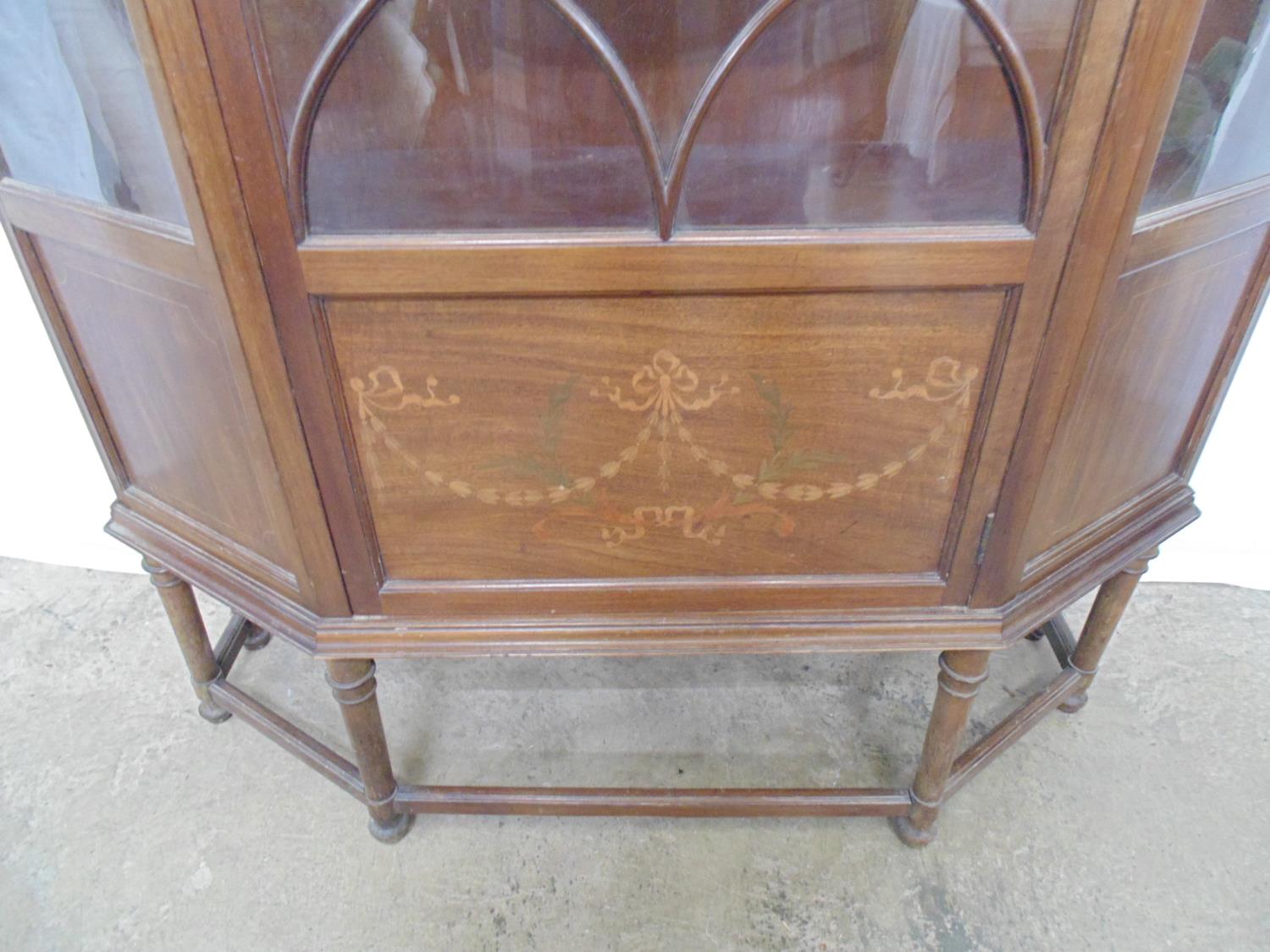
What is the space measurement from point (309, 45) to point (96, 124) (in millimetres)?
270

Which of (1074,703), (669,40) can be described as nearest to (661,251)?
(669,40)

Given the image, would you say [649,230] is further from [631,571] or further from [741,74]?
[631,571]

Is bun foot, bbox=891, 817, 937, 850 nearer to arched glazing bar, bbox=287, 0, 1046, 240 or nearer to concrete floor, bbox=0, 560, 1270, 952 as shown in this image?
concrete floor, bbox=0, 560, 1270, 952

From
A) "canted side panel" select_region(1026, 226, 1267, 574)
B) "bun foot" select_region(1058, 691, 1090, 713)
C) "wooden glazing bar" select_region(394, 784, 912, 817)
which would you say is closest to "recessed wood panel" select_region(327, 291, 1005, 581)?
"canted side panel" select_region(1026, 226, 1267, 574)

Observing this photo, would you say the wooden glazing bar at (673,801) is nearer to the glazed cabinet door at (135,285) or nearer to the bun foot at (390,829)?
the bun foot at (390,829)

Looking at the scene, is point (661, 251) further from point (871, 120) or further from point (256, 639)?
point (256, 639)

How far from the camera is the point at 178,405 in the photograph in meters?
0.88

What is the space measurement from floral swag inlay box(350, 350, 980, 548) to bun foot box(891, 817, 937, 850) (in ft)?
1.78

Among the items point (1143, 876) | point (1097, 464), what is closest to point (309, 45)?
point (1097, 464)

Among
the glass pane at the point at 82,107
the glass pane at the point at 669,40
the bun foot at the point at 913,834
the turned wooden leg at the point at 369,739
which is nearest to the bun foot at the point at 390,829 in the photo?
the turned wooden leg at the point at 369,739

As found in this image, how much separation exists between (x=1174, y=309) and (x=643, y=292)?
53 centimetres

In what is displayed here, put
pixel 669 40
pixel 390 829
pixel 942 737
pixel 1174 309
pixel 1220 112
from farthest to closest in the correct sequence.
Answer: pixel 390 829 → pixel 942 737 → pixel 1174 309 → pixel 1220 112 → pixel 669 40

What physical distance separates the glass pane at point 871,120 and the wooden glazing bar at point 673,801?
75cm

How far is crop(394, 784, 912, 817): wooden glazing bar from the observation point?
111cm
